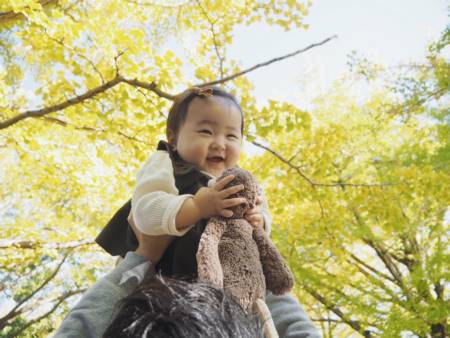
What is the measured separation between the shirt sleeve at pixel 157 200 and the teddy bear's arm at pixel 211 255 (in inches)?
5.2

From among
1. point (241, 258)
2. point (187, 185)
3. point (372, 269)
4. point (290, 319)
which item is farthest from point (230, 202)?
point (372, 269)

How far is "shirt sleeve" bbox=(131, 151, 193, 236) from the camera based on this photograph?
3.39ft

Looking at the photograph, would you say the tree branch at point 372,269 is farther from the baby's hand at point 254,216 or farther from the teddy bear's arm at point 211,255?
the teddy bear's arm at point 211,255

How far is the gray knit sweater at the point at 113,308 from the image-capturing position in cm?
103

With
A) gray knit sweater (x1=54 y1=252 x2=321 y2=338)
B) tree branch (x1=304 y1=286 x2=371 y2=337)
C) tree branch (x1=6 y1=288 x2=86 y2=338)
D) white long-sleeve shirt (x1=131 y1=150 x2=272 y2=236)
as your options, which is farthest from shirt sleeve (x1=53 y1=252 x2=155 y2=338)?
tree branch (x1=6 y1=288 x2=86 y2=338)

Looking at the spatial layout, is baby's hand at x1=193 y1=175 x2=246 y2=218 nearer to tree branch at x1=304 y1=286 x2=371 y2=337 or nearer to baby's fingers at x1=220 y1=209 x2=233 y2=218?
baby's fingers at x1=220 y1=209 x2=233 y2=218

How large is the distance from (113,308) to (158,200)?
1.09 feet

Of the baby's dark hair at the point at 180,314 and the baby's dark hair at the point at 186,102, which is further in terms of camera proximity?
the baby's dark hair at the point at 186,102

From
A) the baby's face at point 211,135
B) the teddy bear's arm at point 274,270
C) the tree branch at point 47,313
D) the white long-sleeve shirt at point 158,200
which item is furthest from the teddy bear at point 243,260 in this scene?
the tree branch at point 47,313

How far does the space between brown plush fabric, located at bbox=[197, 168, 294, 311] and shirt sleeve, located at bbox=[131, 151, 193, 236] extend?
0.13 meters

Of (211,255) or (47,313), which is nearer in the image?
(211,255)

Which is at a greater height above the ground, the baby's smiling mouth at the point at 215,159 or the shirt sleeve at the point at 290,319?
the baby's smiling mouth at the point at 215,159

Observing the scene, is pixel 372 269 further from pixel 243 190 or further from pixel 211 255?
pixel 211 255

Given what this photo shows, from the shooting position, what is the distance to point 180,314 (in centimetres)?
57
